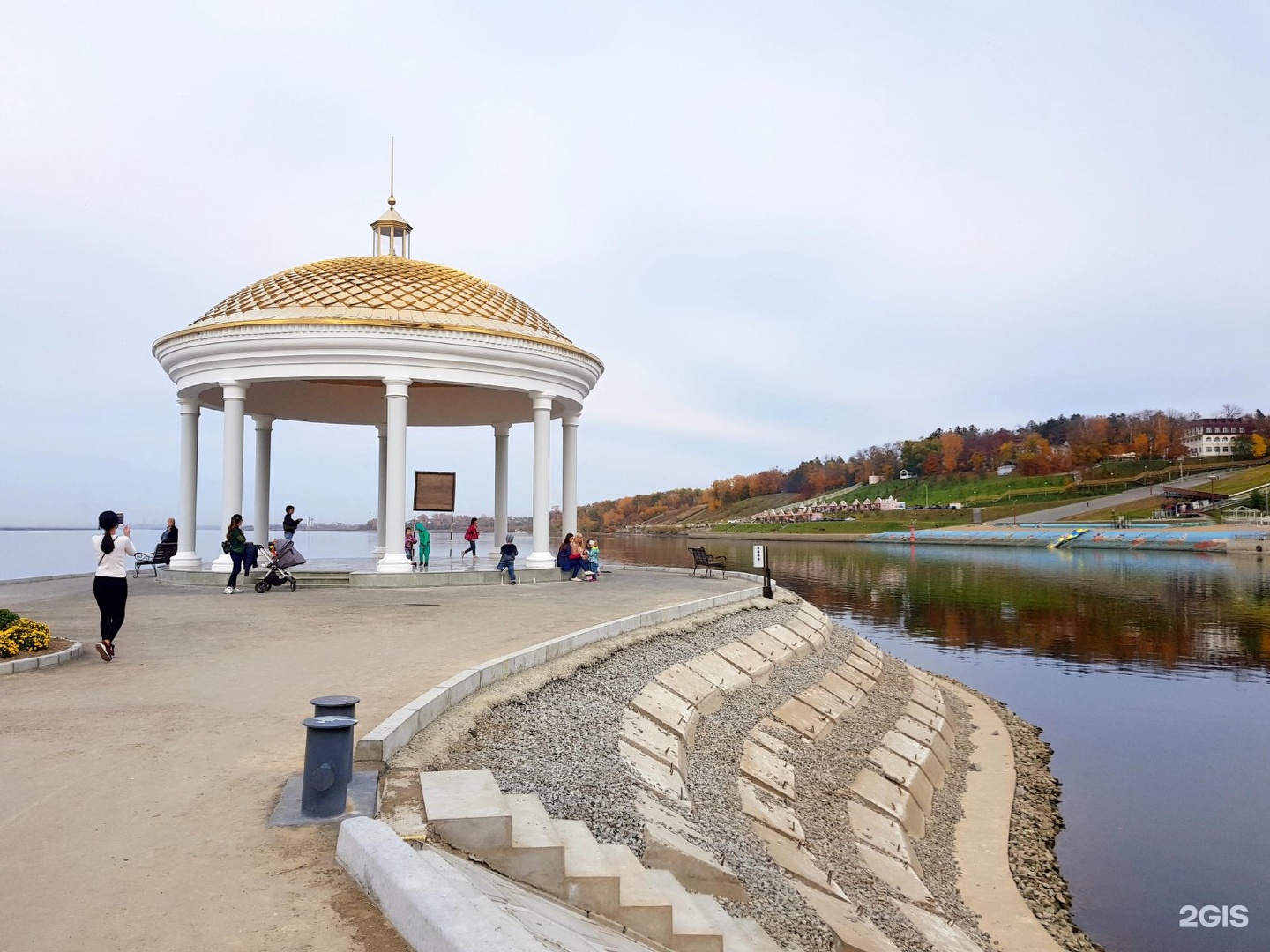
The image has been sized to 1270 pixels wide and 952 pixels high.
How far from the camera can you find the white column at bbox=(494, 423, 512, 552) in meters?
25.2

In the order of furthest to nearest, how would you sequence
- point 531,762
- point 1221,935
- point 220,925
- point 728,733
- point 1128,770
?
1. point 1128,770
2. point 728,733
3. point 1221,935
4. point 531,762
5. point 220,925

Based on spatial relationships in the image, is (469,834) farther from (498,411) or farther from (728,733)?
(498,411)

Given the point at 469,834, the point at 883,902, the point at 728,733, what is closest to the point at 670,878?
the point at 469,834

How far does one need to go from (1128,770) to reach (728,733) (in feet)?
25.6

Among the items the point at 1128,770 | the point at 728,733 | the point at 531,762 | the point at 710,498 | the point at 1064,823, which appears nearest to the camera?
the point at 531,762

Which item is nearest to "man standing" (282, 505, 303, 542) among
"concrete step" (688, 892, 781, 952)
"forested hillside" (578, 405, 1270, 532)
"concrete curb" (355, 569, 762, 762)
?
"concrete curb" (355, 569, 762, 762)

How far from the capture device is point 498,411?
2541cm

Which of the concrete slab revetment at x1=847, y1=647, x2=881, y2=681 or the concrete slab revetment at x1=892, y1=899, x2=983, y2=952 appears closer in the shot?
the concrete slab revetment at x1=892, y1=899, x2=983, y2=952

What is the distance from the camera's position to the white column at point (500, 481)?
25188mm

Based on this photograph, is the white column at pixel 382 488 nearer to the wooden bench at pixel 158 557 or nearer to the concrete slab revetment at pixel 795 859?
the wooden bench at pixel 158 557

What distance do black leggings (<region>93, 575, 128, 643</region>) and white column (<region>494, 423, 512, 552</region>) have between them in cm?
1545

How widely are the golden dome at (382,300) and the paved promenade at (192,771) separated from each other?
8.26m

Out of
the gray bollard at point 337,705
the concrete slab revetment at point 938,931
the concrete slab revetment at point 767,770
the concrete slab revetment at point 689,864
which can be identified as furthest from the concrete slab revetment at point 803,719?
the gray bollard at point 337,705

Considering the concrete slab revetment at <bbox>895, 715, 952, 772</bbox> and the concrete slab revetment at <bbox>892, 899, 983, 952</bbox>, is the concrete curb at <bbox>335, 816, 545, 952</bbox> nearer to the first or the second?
the concrete slab revetment at <bbox>892, 899, 983, 952</bbox>
